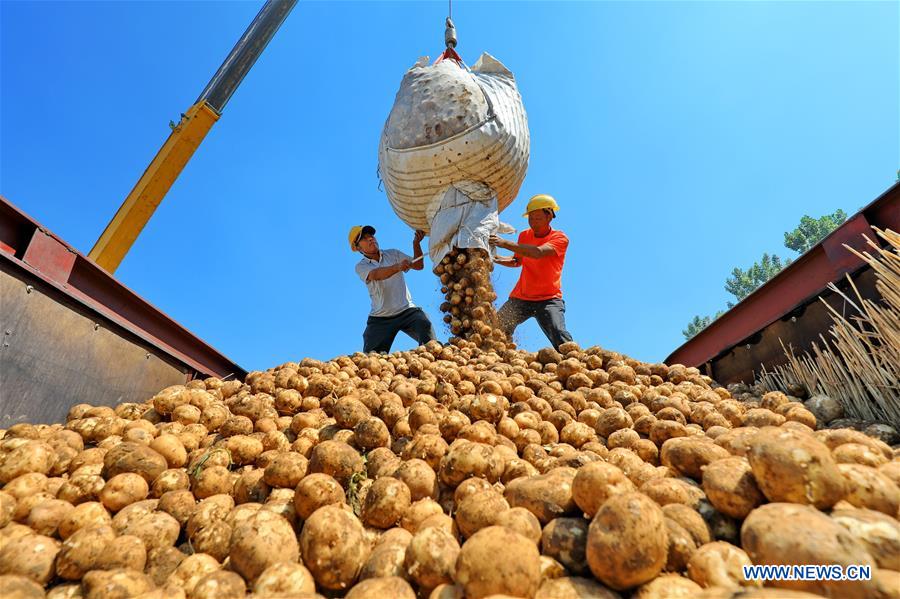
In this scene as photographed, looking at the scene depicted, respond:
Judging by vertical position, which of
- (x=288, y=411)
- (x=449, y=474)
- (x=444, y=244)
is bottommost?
(x=449, y=474)

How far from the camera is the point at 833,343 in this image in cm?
356

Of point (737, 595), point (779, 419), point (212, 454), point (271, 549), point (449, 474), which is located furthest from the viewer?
point (779, 419)

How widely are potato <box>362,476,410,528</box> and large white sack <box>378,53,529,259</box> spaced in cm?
409

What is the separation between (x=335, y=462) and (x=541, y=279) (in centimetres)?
485

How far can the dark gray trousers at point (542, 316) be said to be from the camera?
6.26m

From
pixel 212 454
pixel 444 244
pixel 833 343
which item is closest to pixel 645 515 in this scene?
pixel 212 454

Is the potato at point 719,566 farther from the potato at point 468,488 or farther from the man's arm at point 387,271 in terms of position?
the man's arm at point 387,271

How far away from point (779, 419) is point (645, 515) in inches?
70.3

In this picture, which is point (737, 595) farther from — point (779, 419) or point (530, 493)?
point (779, 419)

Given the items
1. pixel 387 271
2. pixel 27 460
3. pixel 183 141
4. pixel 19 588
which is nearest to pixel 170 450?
pixel 27 460

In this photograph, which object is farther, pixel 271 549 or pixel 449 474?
pixel 449 474

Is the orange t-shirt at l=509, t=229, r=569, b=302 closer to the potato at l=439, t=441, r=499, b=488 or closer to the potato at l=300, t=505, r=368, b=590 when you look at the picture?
the potato at l=439, t=441, r=499, b=488

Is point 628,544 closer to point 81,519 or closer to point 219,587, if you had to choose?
point 219,587

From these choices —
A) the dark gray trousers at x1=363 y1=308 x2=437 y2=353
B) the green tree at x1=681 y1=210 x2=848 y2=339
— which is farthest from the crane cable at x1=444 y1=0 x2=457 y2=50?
the green tree at x1=681 y1=210 x2=848 y2=339
